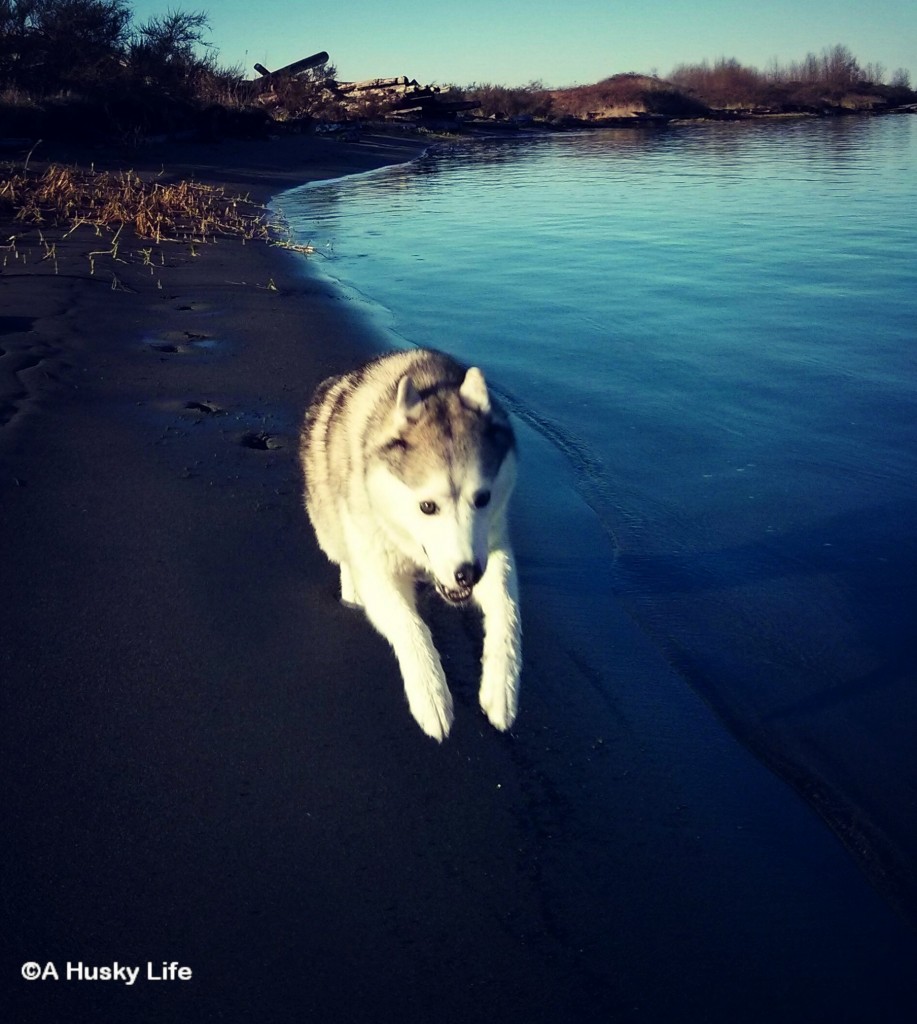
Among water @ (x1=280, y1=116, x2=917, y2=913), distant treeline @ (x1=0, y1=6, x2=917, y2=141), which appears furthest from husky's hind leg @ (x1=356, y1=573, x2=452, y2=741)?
distant treeline @ (x1=0, y1=6, x2=917, y2=141)

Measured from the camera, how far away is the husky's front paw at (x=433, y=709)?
9.63 ft

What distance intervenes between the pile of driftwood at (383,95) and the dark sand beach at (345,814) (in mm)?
40203

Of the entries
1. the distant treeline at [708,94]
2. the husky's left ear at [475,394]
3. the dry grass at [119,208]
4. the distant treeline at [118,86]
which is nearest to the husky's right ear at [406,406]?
the husky's left ear at [475,394]

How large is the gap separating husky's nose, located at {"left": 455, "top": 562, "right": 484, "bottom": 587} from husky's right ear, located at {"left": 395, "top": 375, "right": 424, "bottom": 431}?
708 mm

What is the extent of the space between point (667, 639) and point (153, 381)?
14.1 feet

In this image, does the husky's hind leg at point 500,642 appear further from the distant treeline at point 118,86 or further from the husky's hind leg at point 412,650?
the distant treeline at point 118,86

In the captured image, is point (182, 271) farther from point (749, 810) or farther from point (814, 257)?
point (749, 810)

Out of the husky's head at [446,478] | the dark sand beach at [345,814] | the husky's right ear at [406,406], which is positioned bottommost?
the dark sand beach at [345,814]

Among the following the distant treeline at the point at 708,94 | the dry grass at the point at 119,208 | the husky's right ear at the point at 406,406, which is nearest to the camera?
the husky's right ear at the point at 406,406

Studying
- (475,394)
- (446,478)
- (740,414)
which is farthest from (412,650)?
(740,414)

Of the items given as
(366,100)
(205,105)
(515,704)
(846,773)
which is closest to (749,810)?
(846,773)

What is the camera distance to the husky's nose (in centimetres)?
299

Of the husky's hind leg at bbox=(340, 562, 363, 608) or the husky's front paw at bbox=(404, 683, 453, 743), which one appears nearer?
the husky's front paw at bbox=(404, 683, 453, 743)

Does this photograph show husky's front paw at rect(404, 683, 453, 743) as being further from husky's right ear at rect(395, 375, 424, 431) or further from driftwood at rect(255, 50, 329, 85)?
driftwood at rect(255, 50, 329, 85)
